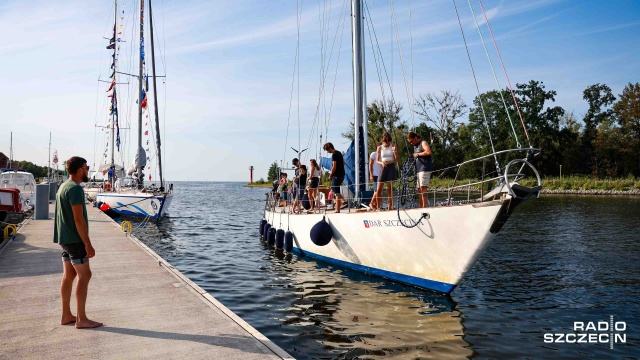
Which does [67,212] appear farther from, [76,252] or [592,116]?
[592,116]

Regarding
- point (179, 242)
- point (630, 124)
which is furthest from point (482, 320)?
point (630, 124)

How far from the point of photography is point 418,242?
10.0m

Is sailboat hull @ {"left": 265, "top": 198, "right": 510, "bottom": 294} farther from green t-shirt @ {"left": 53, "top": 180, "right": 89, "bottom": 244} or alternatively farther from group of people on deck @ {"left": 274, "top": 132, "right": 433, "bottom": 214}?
green t-shirt @ {"left": 53, "top": 180, "right": 89, "bottom": 244}

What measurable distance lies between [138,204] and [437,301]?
70.8 ft

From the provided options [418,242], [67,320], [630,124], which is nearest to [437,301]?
[418,242]

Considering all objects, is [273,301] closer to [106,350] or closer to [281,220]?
[106,350]

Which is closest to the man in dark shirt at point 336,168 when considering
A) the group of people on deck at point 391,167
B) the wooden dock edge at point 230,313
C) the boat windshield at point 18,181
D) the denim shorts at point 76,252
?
the group of people on deck at point 391,167

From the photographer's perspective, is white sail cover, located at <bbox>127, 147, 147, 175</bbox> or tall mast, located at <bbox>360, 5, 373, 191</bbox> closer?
tall mast, located at <bbox>360, 5, 373, 191</bbox>

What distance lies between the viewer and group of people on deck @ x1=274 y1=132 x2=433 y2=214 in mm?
10672

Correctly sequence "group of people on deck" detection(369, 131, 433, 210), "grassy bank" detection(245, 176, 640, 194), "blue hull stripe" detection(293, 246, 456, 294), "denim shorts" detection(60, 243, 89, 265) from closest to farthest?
"denim shorts" detection(60, 243, 89, 265) < "blue hull stripe" detection(293, 246, 456, 294) < "group of people on deck" detection(369, 131, 433, 210) < "grassy bank" detection(245, 176, 640, 194)

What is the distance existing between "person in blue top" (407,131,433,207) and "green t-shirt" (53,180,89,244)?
22.7 ft

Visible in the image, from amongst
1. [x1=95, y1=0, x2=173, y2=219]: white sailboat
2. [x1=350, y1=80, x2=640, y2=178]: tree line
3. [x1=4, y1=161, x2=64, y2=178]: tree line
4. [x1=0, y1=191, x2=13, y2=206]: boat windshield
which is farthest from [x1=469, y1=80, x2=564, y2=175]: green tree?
[x1=4, y1=161, x2=64, y2=178]: tree line

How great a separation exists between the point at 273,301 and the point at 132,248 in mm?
4650

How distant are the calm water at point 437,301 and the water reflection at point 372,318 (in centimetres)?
2
